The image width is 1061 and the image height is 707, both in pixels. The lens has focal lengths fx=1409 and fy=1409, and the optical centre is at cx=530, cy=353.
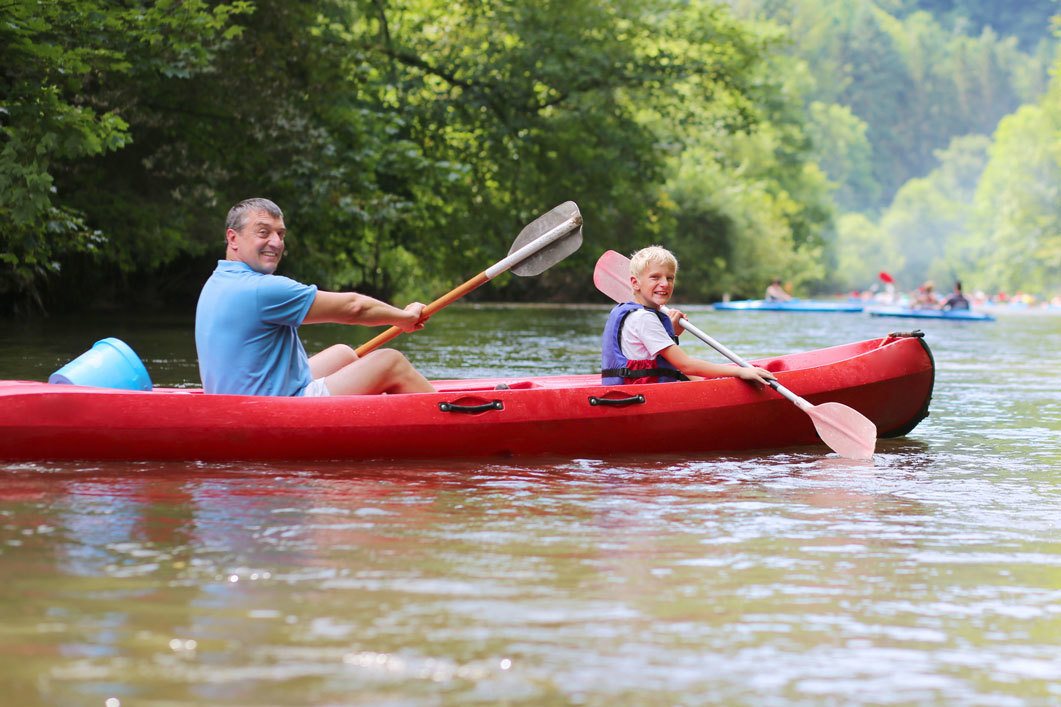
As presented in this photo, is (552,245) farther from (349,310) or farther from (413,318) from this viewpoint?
(349,310)

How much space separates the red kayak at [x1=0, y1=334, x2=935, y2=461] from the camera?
18.4ft

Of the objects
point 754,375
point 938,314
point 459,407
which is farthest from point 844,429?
point 938,314

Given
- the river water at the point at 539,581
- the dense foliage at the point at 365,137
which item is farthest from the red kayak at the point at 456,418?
the dense foliage at the point at 365,137

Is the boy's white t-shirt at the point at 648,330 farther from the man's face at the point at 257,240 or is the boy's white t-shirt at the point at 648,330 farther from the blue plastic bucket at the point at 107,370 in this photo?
the blue plastic bucket at the point at 107,370

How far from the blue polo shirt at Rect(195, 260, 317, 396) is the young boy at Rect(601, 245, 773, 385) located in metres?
1.42

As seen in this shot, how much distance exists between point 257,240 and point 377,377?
887 mm

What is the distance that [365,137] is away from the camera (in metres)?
17.1

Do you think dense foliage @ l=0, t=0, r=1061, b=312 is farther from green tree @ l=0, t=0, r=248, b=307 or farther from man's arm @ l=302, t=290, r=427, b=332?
man's arm @ l=302, t=290, r=427, b=332

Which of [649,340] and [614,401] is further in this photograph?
[649,340]

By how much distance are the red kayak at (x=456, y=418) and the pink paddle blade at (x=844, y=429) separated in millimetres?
190

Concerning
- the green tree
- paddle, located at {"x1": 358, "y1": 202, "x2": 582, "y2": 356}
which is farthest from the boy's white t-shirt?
the green tree

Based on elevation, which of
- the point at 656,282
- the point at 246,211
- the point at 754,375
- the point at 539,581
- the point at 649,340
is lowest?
the point at 539,581

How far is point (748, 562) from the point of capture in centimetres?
394

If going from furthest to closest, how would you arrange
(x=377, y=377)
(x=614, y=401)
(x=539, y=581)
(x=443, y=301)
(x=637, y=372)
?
(x=443, y=301), (x=637, y=372), (x=614, y=401), (x=377, y=377), (x=539, y=581)
